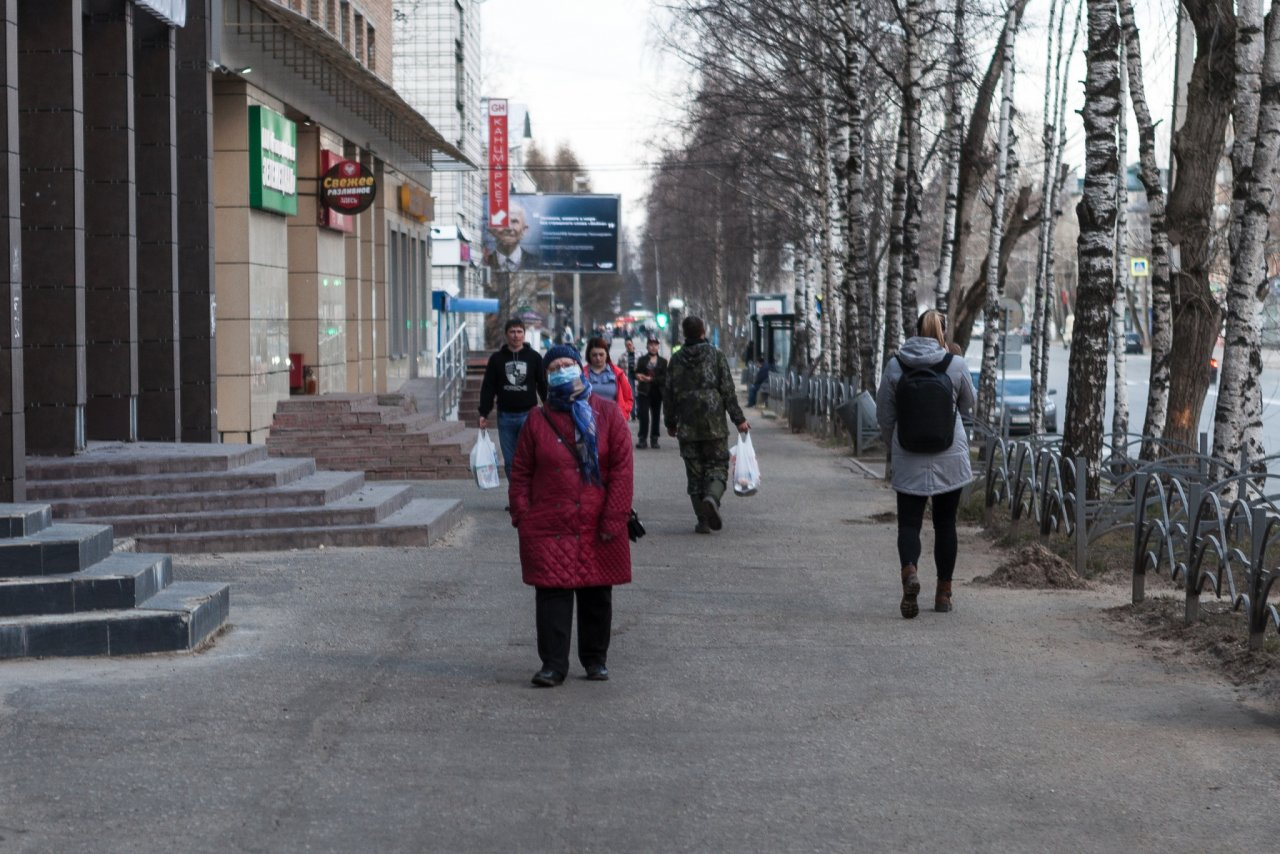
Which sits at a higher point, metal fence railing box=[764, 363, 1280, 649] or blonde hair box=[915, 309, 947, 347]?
blonde hair box=[915, 309, 947, 347]

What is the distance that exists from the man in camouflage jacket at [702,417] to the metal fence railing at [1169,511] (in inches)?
91.0

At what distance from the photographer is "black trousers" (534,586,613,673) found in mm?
8336

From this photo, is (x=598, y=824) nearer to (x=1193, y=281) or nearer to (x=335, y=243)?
(x=1193, y=281)

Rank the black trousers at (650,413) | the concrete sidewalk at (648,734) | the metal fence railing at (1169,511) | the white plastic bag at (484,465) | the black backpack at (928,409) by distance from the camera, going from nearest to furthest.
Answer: the concrete sidewalk at (648,734)
the metal fence railing at (1169,511)
the black backpack at (928,409)
the white plastic bag at (484,465)
the black trousers at (650,413)

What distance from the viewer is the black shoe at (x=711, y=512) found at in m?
15.5

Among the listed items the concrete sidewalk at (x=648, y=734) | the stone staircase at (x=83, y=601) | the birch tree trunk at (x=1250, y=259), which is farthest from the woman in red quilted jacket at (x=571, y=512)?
the birch tree trunk at (x=1250, y=259)

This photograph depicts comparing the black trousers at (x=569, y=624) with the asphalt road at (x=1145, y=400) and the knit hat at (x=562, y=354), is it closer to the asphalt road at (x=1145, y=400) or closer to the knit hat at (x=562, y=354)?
the knit hat at (x=562, y=354)

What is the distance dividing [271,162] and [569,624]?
13830 mm

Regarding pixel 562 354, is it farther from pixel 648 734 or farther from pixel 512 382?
pixel 512 382

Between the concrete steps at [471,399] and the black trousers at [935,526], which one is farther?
the concrete steps at [471,399]

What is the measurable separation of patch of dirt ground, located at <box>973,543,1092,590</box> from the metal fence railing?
1.34 ft

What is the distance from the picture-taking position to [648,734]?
24.0ft

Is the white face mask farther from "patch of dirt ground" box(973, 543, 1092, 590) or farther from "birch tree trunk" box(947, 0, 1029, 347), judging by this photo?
"birch tree trunk" box(947, 0, 1029, 347)

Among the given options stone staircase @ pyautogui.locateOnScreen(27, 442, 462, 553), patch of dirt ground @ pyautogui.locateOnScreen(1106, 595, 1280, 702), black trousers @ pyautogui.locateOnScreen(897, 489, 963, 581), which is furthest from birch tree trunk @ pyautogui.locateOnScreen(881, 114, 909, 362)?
patch of dirt ground @ pyautogui.locateOnScreen(1106, 595, 1280, 702)
